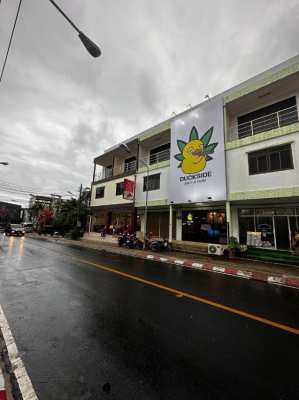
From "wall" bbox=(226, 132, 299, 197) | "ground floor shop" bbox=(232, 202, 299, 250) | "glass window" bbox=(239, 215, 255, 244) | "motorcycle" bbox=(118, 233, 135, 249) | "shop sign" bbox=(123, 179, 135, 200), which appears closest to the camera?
"wall" bbox=(226, 132, 299, 197)

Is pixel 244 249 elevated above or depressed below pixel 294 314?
above

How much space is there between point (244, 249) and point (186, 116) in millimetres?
11822

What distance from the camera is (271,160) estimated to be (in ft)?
38.2

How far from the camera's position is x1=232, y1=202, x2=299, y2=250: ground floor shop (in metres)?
11.9

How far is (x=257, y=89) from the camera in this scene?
41.0 feet

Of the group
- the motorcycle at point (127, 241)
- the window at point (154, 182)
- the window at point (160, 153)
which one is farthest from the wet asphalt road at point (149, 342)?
the window at point (160, 153)

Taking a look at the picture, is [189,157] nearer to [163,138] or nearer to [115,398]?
[163,138]

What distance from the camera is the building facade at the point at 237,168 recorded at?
11500 mm

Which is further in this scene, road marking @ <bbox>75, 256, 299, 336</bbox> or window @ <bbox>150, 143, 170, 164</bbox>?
window @ <bbox>150, 143, 170, 164</bbox>

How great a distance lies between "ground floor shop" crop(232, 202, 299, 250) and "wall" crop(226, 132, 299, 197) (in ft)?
6.92

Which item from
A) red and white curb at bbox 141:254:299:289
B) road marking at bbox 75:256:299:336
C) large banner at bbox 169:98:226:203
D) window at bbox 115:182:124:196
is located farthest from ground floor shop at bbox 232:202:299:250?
window at bbox 115:182:124:196

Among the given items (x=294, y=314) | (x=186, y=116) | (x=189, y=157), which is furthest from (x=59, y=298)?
(x=186, y=116)

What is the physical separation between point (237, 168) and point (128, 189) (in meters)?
10.5

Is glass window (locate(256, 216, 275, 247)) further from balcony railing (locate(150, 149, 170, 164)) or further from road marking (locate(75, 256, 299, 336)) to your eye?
balcony railing (locate(150, 149, 170, 164))
